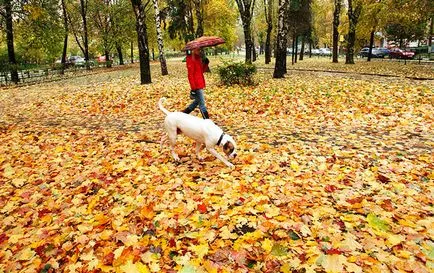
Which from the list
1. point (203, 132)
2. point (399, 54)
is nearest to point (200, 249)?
point (203, 132)

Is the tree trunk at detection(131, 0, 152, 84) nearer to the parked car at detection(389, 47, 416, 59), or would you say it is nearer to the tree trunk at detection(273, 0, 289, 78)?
the tree trunk at detection(273, 0, 289, 78)

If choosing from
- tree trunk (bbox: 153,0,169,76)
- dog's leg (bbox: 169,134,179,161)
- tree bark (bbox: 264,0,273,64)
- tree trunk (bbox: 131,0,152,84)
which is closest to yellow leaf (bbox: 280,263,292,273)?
dog's leg (bbox: 169,134,179,161)

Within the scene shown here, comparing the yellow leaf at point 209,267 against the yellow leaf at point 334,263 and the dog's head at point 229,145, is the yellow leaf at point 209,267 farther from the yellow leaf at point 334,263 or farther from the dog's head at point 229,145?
the dog's head at point 229,145

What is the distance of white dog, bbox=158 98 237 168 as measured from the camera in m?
4.94

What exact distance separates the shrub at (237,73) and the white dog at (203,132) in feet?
26.6

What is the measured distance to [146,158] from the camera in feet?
19.7

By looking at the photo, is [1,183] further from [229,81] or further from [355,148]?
[229,81]

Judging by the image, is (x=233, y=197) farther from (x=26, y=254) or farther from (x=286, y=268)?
(x=26, y=254)

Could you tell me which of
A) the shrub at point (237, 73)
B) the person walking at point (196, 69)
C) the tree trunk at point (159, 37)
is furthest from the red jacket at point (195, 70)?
the tree trunk at point (159, 37)

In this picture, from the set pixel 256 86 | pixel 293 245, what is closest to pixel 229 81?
pixel 256 86

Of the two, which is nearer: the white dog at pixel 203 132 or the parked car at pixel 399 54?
the white dog at pixel 203 132

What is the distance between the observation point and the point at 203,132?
199 inches

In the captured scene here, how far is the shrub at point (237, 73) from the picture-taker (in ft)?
42.8

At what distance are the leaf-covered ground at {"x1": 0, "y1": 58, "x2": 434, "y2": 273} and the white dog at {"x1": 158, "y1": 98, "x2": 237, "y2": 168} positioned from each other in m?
0.35
